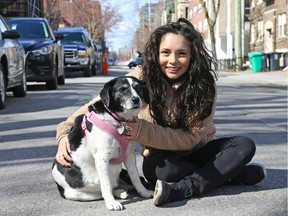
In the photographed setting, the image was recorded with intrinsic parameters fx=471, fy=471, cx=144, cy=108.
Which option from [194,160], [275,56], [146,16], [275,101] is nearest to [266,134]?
[194,160]

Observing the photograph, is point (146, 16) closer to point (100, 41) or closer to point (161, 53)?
point (100, 41)

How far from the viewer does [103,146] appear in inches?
125

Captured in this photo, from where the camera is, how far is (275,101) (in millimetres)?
11391

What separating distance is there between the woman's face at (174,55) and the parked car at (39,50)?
28.4 ft

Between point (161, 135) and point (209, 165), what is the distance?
50 cm

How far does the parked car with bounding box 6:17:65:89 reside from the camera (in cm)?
1198

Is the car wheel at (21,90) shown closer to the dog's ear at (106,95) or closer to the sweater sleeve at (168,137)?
the sweater sleeve at (168,137)

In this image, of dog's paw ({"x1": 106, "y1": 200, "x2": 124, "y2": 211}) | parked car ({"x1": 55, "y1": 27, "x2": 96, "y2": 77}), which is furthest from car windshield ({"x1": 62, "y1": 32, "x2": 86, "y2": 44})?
dog's paw ({"x1": 106, "y1": 200, "x2": 124, "y2": 211})

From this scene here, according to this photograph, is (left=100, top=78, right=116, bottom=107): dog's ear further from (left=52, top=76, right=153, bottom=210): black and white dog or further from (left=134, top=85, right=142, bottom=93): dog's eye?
(left=134, top=85, right=142, bottom=93): dog's eye

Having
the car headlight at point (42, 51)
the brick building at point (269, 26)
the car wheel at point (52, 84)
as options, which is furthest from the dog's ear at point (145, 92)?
the brick building at point (269, 26)

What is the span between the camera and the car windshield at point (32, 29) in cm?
1314

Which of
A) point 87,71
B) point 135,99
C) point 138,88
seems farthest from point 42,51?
point 135,99

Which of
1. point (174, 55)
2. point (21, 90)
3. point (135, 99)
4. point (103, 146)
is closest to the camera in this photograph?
point (135, 99)

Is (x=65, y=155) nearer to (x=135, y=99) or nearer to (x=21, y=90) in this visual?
(x=135, y=99)
